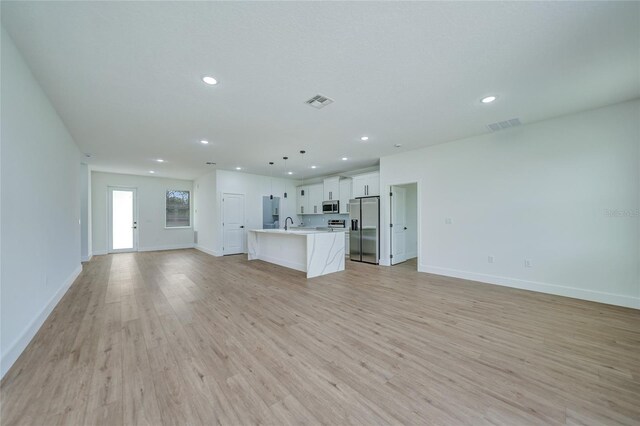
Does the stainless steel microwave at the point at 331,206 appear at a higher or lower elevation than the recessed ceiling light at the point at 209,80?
lower

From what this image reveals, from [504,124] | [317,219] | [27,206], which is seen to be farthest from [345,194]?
[27,206]

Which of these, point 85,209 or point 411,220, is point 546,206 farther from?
point 85,209

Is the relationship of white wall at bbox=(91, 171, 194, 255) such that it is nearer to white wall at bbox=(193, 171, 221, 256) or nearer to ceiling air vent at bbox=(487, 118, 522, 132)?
white wall at bbox=(193, 171, 221, 256)

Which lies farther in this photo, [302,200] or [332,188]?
[302,200]

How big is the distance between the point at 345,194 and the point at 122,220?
311 inches

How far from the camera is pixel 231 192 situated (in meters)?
8.02

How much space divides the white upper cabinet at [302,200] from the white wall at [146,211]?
4.40 meters

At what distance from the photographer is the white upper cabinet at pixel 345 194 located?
7.61 m

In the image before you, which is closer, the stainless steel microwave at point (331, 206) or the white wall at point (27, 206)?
the white wall at point (27, 206)

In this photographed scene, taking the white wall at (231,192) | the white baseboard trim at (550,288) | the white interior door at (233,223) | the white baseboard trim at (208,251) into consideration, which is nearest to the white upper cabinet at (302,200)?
the white wall at (231,192)

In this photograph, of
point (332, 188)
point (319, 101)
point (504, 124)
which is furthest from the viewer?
point (332, 188)

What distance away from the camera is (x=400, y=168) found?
585 centimetres

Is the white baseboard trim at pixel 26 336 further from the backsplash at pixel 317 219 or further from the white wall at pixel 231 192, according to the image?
the backsplash at pixel 317 219

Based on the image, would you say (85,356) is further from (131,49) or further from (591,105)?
(591,105)
